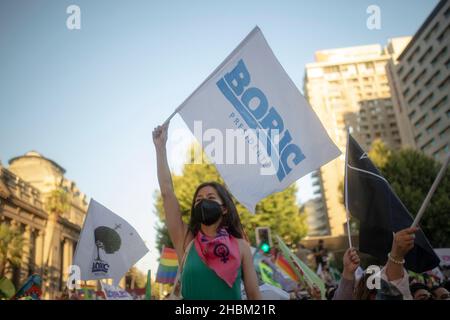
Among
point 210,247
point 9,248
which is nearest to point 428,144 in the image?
point 9,248

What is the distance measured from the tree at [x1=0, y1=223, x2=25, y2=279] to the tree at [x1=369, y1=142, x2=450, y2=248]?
24.8 meters

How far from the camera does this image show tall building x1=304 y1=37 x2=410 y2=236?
6788 cm

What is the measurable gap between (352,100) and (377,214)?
74793 mm

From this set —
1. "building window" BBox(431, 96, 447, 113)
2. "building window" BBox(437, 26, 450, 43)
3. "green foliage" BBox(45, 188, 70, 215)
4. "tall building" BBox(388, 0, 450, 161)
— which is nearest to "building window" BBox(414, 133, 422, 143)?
"tall building" BBox(388, 0, 450, 161)

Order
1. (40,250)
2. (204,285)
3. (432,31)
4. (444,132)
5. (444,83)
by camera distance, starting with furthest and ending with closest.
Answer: (432,31) → (444,83) → (444,132) → (40,250) → (204,285)

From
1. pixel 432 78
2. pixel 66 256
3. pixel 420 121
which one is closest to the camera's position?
pixel 432 78

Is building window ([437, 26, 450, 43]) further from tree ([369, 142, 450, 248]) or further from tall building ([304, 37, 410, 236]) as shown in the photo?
tall building ([304, 37, 410, 236])

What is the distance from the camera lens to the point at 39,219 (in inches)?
1547

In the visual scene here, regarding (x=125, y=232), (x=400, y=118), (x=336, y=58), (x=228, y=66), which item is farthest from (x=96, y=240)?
(x=336, y=58)

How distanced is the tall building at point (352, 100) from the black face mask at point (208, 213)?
212 ft

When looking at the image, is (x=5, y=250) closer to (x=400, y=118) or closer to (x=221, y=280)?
(x=221, y=280)

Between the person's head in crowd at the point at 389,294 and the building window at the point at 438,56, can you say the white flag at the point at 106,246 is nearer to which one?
the person's head in crowd at the point at 389,294

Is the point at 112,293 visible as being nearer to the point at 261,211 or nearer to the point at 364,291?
the point at 364,291
